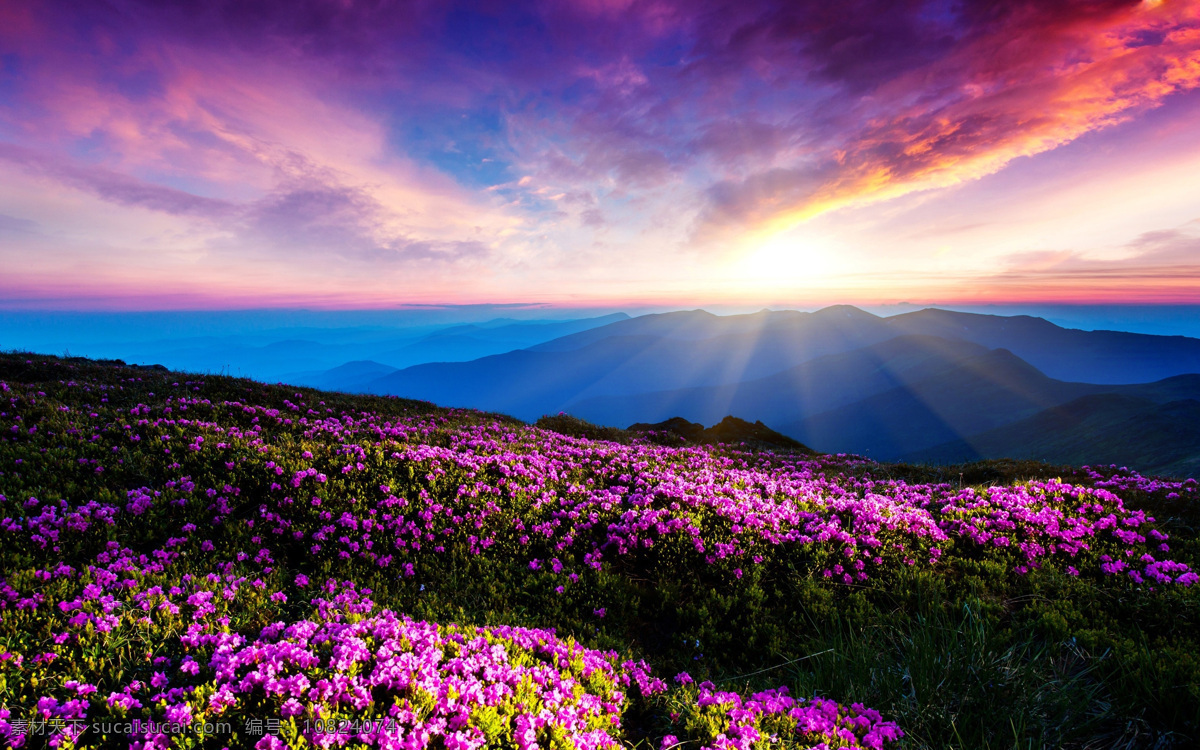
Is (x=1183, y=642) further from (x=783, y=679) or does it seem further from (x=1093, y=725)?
(x=783, y=679)

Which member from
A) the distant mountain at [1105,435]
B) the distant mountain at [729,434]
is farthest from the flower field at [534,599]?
the distant mountain at [1105,435]

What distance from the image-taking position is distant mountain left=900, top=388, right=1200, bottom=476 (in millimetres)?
87125

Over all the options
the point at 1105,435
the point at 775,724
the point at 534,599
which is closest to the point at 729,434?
the point at 534,599

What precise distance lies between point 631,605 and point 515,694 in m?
3.39

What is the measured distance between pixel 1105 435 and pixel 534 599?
178074 mm

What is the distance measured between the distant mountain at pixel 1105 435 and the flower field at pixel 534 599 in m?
49.5

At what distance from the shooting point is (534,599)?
7785mm

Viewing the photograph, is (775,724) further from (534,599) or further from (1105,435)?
(1105,435)

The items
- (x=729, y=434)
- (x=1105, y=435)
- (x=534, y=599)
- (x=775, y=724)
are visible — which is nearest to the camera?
(x=775, y=724)

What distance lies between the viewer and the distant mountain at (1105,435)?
8712 centimetres

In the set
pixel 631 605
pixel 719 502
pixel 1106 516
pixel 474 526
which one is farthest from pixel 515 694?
pixel 1106 516

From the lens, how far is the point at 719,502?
10.8m

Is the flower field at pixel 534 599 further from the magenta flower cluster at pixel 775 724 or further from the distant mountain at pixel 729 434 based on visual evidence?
the distant mountain at pixel 729 434

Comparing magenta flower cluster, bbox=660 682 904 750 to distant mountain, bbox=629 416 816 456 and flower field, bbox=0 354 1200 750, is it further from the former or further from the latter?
distant mountain, bbox=629 416 816 456
